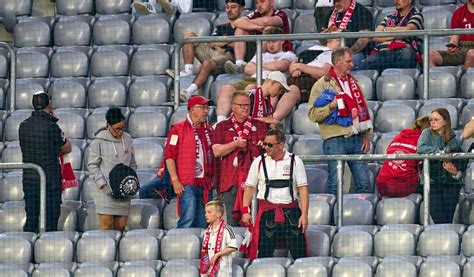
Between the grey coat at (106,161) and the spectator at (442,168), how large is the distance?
2334mm

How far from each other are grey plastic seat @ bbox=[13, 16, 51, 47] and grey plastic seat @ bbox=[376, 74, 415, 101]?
142 inches

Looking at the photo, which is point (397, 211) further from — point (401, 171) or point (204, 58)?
point (204, 58)

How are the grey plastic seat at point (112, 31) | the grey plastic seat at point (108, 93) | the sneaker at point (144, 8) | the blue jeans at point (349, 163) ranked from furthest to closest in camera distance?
the sneaker at point (144, 8) < the grey plastic seat at point (112, 31) < the grey plastic seat at point (108, 93) < the blue jeans at point (349, 163)

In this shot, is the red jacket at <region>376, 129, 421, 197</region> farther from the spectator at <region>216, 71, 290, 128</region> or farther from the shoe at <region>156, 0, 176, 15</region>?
the shoe at <region>156, 0, 176, 15</region>

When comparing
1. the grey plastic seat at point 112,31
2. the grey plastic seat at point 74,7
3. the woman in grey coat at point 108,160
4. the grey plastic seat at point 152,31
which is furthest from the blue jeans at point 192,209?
the grey plastic seat at point 74,7

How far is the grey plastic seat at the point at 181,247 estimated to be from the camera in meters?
18.0

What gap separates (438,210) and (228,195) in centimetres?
162

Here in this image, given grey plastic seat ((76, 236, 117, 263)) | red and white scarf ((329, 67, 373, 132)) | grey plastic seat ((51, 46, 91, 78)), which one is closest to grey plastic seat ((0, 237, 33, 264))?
grey plastic seat ((76, 236, 117, 263))

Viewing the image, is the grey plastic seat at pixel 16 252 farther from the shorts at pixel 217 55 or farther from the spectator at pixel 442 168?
the spectator at pixel 442 168

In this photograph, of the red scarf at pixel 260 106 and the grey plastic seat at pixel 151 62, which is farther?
the grey plastic seat at pixel 151 62

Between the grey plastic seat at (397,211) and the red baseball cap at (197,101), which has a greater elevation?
the red baseball cap at (197,101)

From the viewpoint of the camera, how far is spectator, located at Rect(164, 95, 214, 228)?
1827 centimetres

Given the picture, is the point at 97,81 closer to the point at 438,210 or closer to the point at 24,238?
the point at 24,238

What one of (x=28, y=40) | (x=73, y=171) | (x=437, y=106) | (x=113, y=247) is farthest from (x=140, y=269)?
(x=28, y=40)
